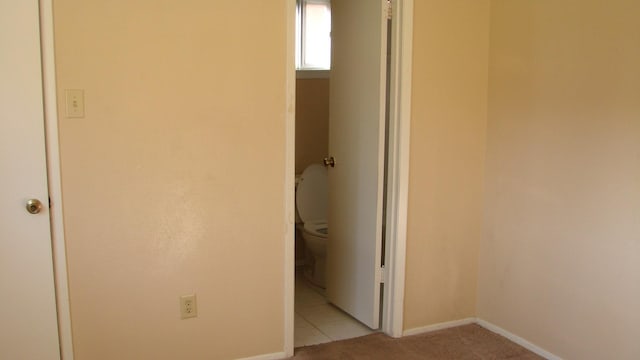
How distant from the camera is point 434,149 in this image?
290 centimetres

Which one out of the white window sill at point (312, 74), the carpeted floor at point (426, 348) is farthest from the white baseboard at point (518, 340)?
the white window sill at point (312, 74)

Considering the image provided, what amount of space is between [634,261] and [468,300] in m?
1.05

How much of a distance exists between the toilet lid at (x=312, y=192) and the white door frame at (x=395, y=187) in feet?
3.57

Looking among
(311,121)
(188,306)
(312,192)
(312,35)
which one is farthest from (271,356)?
(312,35)

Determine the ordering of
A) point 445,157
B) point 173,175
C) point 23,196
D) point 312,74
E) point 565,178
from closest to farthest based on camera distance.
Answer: point 23,196
point 173,175
point 565,178
point 445,157
point 312,74

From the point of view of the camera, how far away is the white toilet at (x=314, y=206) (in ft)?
12.5

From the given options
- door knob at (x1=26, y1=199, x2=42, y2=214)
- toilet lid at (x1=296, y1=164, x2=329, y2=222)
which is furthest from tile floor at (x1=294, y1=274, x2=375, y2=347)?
door knob at (x1=26, y1=199, x2=42, y2=214)

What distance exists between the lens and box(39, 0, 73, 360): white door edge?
81.2 inches

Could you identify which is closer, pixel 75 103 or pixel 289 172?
pixel 75 103

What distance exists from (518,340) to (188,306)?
5.79 feet

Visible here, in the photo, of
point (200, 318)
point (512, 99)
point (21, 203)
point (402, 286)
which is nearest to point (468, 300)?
point (402, 286)

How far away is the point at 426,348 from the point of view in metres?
2.79

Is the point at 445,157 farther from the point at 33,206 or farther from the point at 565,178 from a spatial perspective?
the point at 33,206

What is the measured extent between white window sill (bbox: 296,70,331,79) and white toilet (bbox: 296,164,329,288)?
0.73 meters
